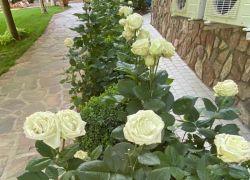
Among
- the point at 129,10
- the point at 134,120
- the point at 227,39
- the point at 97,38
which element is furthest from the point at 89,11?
the point at 134,120

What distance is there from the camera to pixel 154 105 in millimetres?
1022

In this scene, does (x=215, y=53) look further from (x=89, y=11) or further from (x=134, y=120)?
(x=134, y=120)

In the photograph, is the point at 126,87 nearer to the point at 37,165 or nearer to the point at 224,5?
the point at 37,165

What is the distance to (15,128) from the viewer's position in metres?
3.10

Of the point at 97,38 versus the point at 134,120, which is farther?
the point at 97,38

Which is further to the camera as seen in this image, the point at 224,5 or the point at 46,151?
the point at 224,5

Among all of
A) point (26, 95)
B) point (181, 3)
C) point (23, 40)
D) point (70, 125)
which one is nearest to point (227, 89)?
point (70, 125)

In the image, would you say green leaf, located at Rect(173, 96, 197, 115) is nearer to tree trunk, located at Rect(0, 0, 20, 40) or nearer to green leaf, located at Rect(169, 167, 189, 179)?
green leaf, located at Rect(169, 167, 189, 179)

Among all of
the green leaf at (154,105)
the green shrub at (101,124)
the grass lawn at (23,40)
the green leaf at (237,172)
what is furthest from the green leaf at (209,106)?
the grass lawn at (23,40)

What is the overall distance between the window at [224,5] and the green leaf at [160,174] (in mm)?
1446

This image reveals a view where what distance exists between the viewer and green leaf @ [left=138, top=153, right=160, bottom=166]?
820mm

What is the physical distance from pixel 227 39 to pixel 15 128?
256cm

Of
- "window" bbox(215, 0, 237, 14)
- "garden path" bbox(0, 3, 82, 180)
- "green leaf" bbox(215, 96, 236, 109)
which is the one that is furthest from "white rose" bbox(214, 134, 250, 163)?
"garden path" bbox(0, 3, 82, 180)

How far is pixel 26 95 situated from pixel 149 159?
11.4 ft
